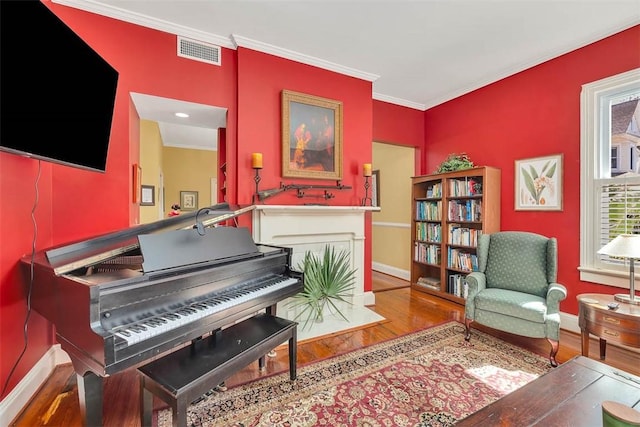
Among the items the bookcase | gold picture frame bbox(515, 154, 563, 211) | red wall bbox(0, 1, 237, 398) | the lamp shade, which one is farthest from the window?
red wall bbox(0, 1, 237, 398)

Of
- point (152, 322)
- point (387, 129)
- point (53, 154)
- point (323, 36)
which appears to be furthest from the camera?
point (387, 129)

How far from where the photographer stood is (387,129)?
4125mm

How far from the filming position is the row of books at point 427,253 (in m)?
4.01

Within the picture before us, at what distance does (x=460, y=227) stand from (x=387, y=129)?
1.68 metres

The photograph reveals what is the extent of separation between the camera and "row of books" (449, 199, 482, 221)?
3486 mm

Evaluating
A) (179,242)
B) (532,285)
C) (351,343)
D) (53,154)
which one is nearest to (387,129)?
(532,285)

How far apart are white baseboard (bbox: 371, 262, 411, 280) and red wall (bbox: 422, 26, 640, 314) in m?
1.78

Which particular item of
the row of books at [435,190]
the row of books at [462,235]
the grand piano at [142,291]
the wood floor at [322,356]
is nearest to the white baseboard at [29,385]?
the wood floor at [322,356]

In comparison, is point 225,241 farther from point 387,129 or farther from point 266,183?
point 387,129

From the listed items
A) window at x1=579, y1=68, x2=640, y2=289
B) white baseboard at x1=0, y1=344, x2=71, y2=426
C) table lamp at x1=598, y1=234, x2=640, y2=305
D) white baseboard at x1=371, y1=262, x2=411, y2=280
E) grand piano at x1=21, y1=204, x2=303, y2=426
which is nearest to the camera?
grand piano at x1=21, y1=204, x2=303, y2=426

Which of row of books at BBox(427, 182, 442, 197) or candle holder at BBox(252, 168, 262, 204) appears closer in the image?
candle holder at BBox(252, 168, 262, 204)

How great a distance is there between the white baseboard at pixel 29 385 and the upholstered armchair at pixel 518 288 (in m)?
3.23

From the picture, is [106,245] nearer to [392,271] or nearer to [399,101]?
[399,101]

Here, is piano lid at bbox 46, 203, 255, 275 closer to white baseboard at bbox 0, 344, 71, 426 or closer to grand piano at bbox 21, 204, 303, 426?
grand piano at bbox 21, 204, 303, 426
